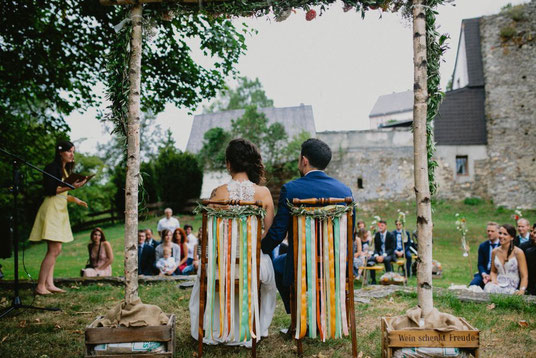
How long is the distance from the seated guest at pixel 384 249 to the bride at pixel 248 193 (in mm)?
5641

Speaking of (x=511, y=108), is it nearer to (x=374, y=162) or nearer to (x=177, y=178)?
(x=374, y=162)

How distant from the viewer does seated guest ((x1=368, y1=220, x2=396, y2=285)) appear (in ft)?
29.8

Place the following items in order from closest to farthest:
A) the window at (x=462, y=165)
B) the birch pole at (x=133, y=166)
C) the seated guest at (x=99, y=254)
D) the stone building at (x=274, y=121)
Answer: the birch pole at (x=133, y=166) < the seated guest at (x=99, y=254) < the window at (x=462, y=165) < the stone building at (x=274, y=121)

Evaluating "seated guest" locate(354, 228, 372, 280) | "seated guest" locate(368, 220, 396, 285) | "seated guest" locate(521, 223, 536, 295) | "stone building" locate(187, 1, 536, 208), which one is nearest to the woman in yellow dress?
"seated guest" locate(354, 228, 372, 280)

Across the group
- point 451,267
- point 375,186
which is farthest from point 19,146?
point 375,186

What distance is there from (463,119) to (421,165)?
20259mm

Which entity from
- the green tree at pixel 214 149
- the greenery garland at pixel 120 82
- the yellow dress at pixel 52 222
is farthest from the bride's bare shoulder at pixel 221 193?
the green tree at pixel 214 149

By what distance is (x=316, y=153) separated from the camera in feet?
11.9

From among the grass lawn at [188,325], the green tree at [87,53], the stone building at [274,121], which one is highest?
the stone building at [274,121]

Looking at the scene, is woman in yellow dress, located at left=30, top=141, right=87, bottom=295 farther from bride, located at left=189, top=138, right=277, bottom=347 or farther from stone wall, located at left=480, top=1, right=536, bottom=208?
stone wall, located at left=480, top=1, right=536, bottom=208

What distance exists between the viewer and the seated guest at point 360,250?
8.66 meters

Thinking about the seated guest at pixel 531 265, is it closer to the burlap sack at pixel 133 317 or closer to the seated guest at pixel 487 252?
the seated guest at pixel 487 252

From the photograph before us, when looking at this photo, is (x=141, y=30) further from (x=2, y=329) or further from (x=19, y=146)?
(x=19, y=146)

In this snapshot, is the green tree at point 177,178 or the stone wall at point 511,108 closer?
the stone wall at point 511,108
